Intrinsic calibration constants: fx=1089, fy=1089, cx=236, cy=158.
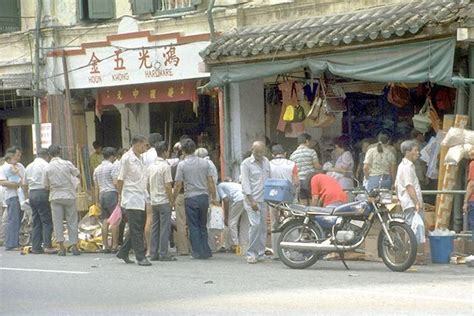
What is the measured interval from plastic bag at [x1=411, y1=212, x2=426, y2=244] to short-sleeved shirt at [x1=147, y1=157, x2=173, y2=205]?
387 centimetres

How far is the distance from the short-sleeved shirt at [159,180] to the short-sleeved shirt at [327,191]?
227cm

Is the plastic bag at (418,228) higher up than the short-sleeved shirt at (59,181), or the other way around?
the short-sleeved shirt at (59,181)

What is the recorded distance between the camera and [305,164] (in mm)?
18625

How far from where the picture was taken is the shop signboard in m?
21.4

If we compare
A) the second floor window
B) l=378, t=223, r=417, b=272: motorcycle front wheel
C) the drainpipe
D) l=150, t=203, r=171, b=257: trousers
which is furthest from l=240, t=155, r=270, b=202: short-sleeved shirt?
the second floor window

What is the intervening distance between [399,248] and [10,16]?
13287mm

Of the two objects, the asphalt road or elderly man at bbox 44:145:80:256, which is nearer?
the asphalt road

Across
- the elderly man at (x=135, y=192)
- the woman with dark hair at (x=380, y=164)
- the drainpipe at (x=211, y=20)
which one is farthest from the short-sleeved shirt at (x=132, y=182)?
the drainpipe at (x=211, y=20)

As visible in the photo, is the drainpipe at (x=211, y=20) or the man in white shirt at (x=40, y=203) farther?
the drainpipe at (x=211, y=20)

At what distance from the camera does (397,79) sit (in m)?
17.1

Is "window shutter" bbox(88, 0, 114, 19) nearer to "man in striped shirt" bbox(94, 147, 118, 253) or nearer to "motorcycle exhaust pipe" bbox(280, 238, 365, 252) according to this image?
"man in striped shirt" bbox(94, 147, 118, 253)

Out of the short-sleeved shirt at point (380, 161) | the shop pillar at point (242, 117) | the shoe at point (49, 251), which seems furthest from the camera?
the shop pillar at point (242, 117)

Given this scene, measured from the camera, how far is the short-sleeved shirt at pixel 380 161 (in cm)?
1861

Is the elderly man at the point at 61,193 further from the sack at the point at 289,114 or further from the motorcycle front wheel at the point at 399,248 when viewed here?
the motorcycle front wheel at the point at 399,248
